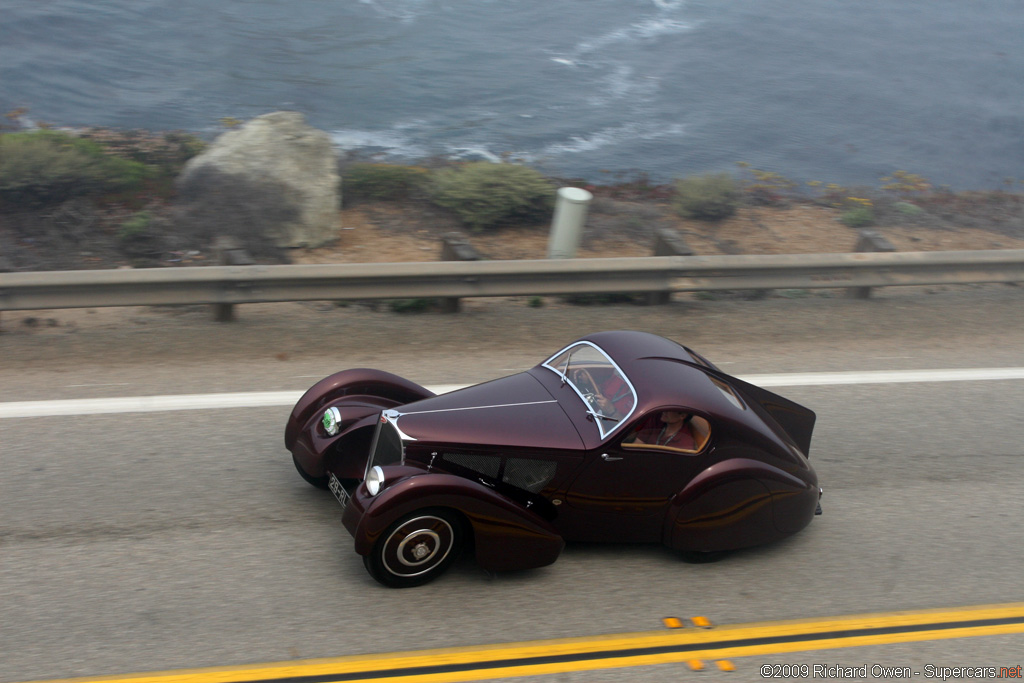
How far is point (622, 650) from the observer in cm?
437

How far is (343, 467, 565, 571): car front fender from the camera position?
14.6ft

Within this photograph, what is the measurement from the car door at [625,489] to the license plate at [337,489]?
1245 mm

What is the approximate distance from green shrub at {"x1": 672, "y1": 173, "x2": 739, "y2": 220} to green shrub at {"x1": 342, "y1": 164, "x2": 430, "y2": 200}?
3.44 meters

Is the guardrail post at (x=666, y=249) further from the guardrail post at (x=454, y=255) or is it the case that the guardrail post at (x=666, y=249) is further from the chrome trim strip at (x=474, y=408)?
the chrome trim strip at (x=474, y=408)

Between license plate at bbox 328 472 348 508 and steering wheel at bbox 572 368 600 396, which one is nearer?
license plate at bbox 328 472 348 508

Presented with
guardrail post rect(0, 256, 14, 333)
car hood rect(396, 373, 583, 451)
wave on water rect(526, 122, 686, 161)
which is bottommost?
guardrail post rect(0, 256, 14, 333)

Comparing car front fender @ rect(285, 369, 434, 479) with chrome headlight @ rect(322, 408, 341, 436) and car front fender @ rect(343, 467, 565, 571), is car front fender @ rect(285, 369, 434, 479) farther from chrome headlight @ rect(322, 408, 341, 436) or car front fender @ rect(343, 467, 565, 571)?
car front fender @ rect(343, 467, 565, 571)

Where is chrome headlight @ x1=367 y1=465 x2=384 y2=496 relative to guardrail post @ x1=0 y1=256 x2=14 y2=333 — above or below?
above

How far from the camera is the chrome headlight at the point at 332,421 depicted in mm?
5289

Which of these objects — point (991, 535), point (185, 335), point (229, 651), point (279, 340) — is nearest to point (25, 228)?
point (185, 335)

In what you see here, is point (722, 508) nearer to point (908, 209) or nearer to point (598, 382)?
point (598, 382)

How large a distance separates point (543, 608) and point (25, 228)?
25.2 feet

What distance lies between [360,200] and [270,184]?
48.0 inches

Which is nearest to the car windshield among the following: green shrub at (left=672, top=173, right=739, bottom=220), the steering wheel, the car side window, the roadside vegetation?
the steering wheel
